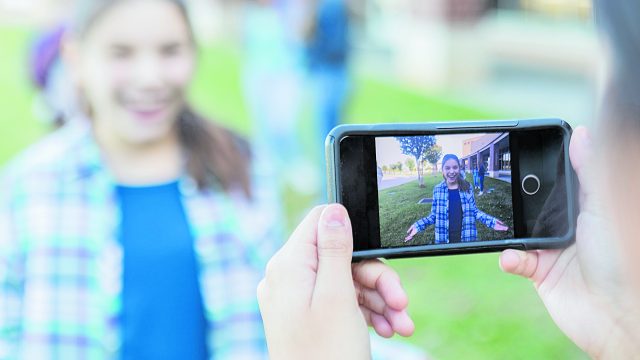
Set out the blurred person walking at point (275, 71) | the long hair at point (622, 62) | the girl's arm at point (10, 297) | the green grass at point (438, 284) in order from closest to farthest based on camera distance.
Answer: the long hair at point (622, 62)
the girl's arm at point (10, 297)
the green grass at point (438, 284)
the blurred person walking at point (275, 71)

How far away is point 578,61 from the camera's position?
21.3ft

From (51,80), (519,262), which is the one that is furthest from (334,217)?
(51,80)

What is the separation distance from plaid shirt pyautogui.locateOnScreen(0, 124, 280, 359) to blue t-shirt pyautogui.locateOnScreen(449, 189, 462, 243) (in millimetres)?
995

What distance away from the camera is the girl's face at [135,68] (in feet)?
6.44

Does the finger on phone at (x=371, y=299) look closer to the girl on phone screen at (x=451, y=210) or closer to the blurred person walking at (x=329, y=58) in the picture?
the girl on phone screen at (x=451, y=210)

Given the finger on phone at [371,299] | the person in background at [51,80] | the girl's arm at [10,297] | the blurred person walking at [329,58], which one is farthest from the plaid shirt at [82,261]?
the blurred person walking at [329,58]

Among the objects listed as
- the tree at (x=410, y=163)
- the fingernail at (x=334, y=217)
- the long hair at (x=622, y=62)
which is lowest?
the fingernail at (x=334, y=217)

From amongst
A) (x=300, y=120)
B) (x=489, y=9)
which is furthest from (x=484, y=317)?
(x=489, y=9)

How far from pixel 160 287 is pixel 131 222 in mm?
167

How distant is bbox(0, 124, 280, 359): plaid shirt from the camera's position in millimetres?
1814

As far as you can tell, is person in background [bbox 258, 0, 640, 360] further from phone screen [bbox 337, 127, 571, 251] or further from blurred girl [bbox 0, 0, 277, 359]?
blurred girl [bbox 0, 0, 277, 359]

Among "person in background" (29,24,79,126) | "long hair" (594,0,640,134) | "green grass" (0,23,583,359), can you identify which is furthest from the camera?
"green grass" (0,23,583,359)

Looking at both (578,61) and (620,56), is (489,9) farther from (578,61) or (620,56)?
(620,56)

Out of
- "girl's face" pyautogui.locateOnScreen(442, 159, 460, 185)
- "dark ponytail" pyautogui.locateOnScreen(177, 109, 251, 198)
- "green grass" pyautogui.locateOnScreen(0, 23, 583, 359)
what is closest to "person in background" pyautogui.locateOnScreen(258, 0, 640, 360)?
"girl's face" pyautogui.locateOnScreen(442, 159, 460, 185)
